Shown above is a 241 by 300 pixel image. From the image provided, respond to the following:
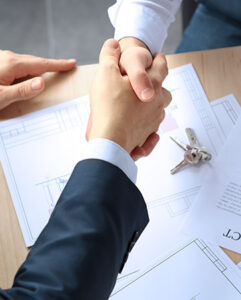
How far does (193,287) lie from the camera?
712mm

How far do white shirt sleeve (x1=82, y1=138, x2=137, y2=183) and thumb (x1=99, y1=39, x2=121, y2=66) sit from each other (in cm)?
23

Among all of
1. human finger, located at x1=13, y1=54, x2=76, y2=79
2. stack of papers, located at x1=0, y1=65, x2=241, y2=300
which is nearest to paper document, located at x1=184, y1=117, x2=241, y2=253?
stack of papers, located at x1=0, y1=65, x2=241, y2=300

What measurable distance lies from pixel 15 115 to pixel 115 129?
32cm

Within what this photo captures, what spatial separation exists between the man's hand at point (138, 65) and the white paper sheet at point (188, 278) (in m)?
0.30

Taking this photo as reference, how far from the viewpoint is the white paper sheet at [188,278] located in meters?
0.71

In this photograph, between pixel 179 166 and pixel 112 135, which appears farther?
pixel 179 166

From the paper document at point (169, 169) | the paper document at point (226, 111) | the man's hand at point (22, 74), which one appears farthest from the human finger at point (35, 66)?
the paper document at point (226, 111)

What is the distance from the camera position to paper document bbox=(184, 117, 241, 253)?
76 cm

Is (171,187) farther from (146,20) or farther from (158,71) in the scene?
(146,20)

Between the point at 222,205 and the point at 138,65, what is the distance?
0.32m

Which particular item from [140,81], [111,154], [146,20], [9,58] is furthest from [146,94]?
A: [9,58]

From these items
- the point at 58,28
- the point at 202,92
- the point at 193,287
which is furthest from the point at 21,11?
the point at 193,287

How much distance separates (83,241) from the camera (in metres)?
0.58

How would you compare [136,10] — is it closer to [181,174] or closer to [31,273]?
[181,174]
